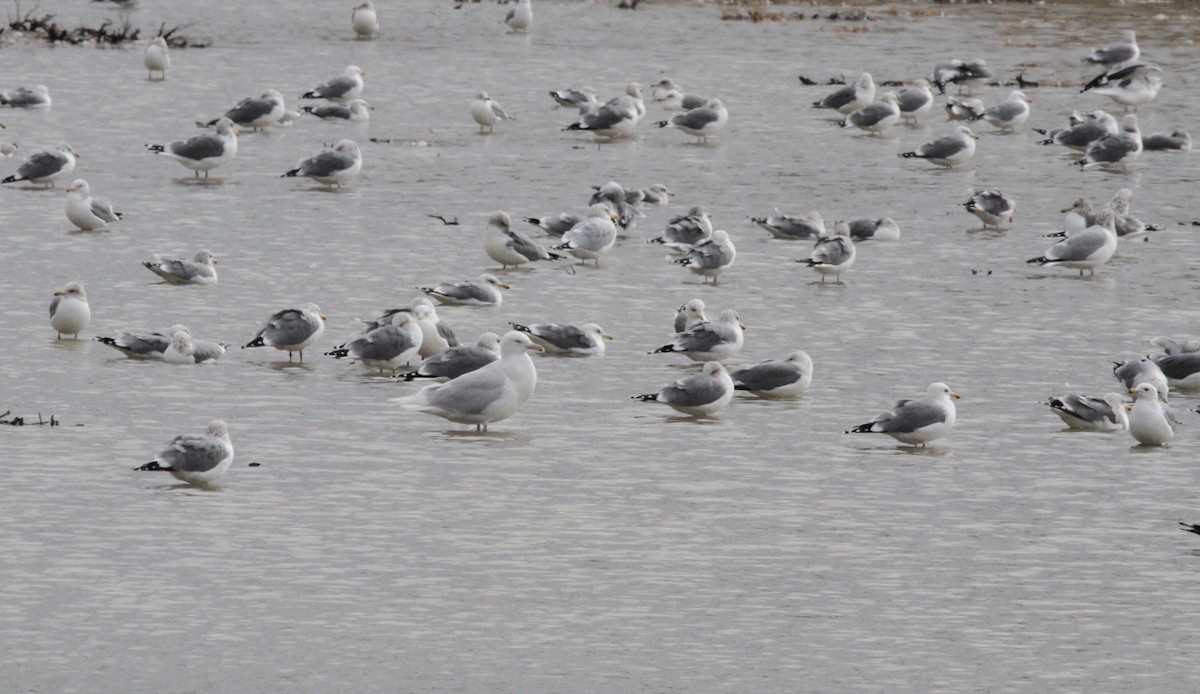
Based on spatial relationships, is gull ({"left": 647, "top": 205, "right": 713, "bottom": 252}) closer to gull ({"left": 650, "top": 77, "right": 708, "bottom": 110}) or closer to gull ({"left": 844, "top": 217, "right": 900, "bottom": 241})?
gull ({"left": 844, "top": 217, "right": 900, "bottom": 241})

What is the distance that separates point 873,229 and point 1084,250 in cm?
291

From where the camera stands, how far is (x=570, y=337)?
18.7m

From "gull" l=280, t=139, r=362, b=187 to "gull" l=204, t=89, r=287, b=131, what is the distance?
5523 millimetres

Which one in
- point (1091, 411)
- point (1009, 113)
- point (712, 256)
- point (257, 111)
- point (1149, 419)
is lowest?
point (257, 111)

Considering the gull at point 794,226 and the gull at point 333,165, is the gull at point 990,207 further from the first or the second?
the gull at point 333,165

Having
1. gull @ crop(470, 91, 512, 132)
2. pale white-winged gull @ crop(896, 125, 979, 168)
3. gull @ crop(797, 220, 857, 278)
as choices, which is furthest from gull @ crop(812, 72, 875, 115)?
gull @ crop(797, 220, 857, 278)

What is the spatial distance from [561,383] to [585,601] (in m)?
6.56

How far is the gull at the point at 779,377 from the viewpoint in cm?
1709

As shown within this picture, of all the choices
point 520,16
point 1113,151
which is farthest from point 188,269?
point 520,16

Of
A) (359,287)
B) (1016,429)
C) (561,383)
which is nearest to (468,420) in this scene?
(561,383)

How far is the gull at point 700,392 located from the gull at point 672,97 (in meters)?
20.0

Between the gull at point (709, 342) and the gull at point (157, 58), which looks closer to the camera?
the gull at point (709, 342)

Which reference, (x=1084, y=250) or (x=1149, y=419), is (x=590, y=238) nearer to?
(x=1084, y=250)

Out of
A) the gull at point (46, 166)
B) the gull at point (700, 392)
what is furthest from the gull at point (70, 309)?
the gull at point (46, 166)
